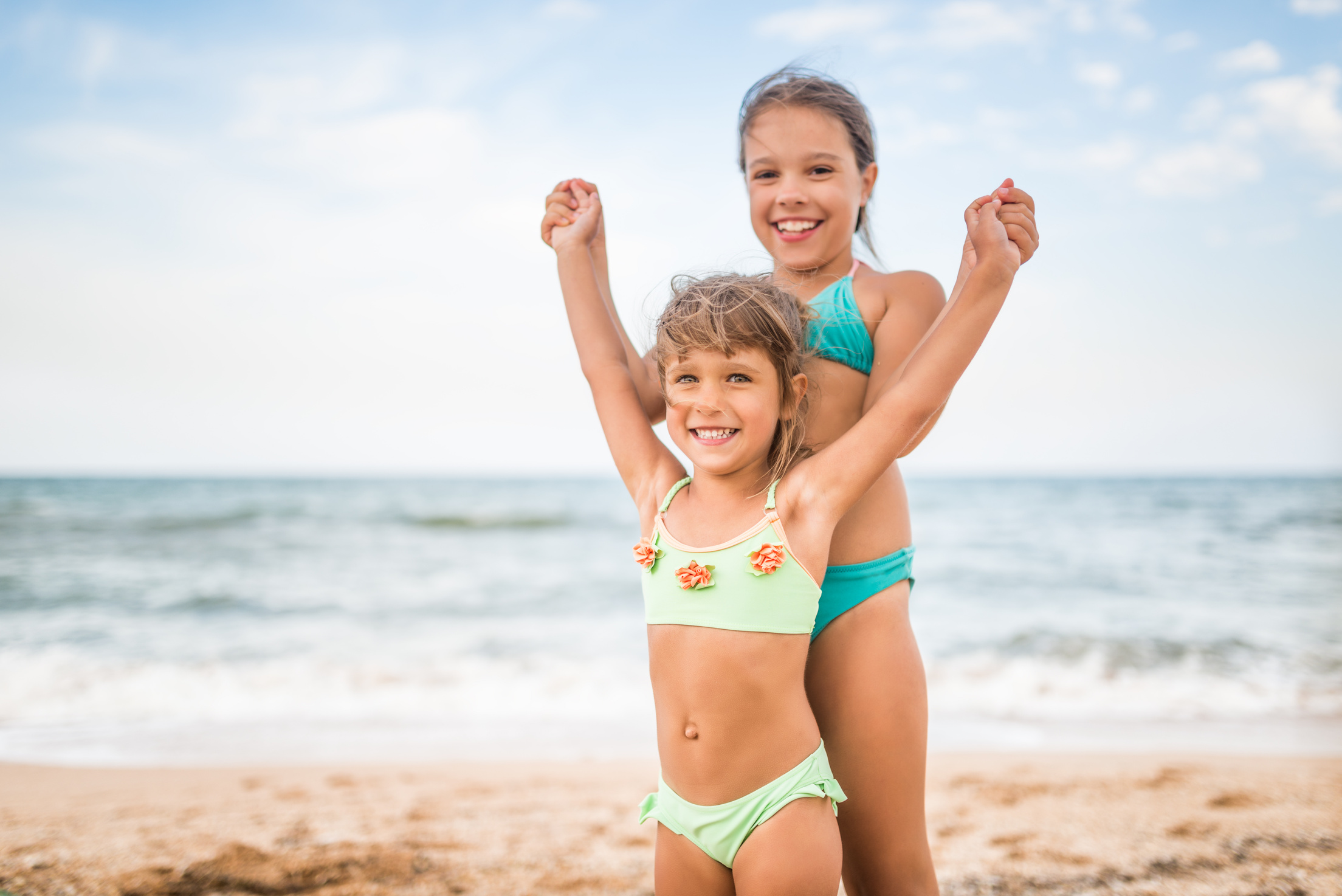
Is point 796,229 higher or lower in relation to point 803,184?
lower

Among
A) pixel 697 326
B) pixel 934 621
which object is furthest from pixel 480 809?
pixel 934 621

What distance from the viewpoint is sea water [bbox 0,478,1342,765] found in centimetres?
618

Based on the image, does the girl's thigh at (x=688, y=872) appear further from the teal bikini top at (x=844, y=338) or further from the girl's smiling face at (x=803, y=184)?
the girl's smiling face at (x=803, y=184)

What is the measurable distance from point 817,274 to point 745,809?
127 centimetres

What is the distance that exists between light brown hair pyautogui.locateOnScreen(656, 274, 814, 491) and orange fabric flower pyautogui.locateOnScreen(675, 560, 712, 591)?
25 cm

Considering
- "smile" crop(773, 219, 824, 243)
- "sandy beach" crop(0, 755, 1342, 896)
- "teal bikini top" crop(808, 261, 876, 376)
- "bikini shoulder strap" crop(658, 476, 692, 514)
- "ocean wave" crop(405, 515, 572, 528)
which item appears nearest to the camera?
"bikini shoulder strap" crop(658, 476, 692, 514)

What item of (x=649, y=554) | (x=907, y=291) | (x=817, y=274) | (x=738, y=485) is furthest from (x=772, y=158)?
(x=649, y=554)

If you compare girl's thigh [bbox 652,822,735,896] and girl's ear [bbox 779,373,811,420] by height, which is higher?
girl's ear [bbox 779,373,811,420]

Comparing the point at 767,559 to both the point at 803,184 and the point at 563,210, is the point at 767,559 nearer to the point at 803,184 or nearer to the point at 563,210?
the point at 803,184

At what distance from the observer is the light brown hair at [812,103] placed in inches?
82.7

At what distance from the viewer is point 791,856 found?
160cm

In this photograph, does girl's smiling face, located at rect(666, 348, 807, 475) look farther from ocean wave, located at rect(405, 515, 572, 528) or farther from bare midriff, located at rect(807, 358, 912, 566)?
ocean wave, located at rect(405, 515, 572, 528)

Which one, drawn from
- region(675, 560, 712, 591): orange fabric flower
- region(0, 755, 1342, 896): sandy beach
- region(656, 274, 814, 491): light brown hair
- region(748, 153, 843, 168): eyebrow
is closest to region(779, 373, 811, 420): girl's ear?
region(656, 274, 814, 491): light brown hair

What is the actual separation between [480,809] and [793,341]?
362cm
